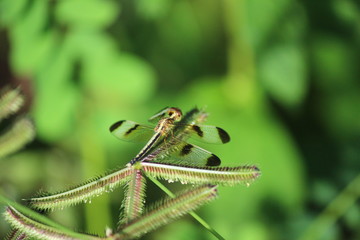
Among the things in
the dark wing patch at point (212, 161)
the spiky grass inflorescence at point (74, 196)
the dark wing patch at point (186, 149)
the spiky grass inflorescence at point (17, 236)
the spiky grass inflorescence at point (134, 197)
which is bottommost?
the spiky grass inflorescence at point (17, 236)

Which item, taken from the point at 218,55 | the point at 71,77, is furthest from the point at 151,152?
the point at 218,55

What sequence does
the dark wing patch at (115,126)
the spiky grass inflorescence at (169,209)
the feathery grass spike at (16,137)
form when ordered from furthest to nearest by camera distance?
the dark wing patch at (115,126) < the feathery grass spike at (16,137) < the spiky grass inflorescence at (169,209)

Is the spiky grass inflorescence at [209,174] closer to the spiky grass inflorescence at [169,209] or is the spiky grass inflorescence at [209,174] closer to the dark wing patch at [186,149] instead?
the spiky grass inflorescence at [169,209]

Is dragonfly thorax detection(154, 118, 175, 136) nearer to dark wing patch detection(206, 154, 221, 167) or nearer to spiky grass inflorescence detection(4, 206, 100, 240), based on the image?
dark wing patch detection(206, 154, 221, 167)

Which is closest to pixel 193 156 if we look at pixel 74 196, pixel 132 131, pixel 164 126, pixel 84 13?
pixel 164 126

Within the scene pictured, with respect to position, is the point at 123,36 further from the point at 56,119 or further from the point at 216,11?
the point at 56,119

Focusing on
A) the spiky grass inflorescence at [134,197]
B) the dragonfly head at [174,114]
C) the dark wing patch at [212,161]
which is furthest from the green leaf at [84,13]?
the spiky grass inflorescence at [134,197]

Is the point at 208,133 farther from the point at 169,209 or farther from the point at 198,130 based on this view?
the point at 169,209
